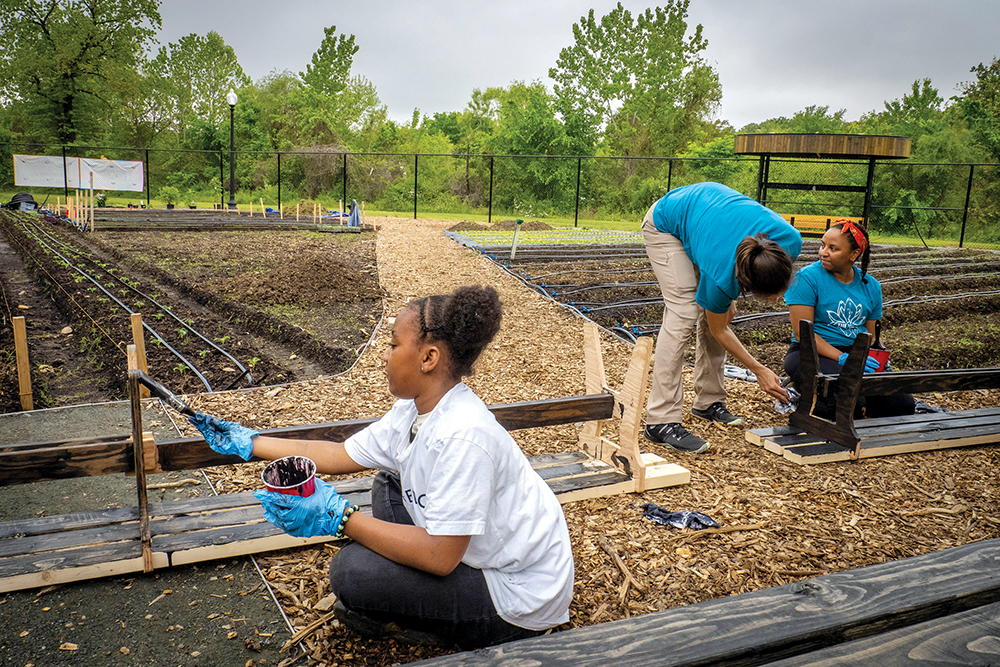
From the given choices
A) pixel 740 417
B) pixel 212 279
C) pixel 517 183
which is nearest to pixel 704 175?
pixel 517 183

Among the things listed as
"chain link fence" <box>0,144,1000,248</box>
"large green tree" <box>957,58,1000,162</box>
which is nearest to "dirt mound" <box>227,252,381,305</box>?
"chain link fence" <box>0,144,1000,248</box>

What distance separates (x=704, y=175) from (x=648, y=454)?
24454 mm

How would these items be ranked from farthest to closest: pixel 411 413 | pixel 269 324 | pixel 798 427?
pixel 269 324
pixel 798 427
pixel 411 413

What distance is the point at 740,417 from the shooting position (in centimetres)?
496

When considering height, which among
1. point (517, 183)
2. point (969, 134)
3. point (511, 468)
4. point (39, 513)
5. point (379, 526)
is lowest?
point (39, 513)

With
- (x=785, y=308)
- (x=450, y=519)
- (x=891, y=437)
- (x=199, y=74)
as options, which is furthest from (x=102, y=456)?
(x=199, y=74)

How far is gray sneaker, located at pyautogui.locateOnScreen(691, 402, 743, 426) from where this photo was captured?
4.82m

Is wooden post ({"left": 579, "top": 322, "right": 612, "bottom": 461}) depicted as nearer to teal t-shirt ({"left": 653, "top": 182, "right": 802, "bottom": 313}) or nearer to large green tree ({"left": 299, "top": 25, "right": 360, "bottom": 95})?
teal t-shirt ({"left": 653, "top": 182, "right": 802, "bottom": 313})

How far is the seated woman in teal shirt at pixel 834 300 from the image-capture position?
450 cm

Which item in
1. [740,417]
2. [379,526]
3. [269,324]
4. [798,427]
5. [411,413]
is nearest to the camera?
[379,526]

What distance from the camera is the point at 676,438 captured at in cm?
438

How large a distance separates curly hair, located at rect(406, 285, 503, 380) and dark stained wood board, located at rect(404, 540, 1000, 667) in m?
0.89

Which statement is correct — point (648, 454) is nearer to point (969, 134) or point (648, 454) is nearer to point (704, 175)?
point (704, 175)

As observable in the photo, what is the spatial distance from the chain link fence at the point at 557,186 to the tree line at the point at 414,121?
0.11 meters
